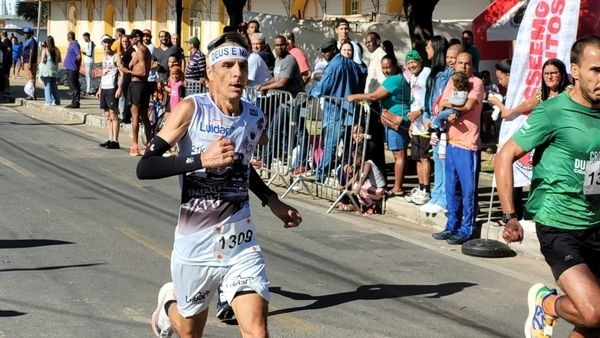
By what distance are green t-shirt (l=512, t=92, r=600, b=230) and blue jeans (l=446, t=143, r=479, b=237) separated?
15.2 feet

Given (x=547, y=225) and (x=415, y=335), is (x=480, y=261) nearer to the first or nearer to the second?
(x=415, y=335)

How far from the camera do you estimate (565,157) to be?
596cm

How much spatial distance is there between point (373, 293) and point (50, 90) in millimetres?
19832

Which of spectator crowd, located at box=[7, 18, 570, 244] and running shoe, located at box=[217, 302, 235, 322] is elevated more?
spectator crowd, located at box=[7, 18, 570, 244]

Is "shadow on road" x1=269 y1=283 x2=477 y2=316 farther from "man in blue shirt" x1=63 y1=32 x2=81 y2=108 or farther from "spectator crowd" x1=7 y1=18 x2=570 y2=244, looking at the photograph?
"man in blue shirt" x1=63 y1=32 x2=81 y2=108

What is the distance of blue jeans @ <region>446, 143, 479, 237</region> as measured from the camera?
422 inches

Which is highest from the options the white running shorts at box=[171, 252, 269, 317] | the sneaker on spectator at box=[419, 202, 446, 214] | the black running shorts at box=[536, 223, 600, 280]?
the black running shorts at box=[536, 223, 600, 280]

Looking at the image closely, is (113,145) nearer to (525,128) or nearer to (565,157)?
(525,128)

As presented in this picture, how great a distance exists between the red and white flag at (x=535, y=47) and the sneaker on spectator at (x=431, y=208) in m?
1.08

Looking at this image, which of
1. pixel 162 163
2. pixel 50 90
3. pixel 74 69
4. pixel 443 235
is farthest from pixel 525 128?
pixel 50 90

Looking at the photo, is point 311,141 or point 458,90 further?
point 311,141

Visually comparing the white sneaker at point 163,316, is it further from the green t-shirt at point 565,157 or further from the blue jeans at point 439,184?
the blue jeans at point 439,184

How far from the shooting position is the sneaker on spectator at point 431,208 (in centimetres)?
1162

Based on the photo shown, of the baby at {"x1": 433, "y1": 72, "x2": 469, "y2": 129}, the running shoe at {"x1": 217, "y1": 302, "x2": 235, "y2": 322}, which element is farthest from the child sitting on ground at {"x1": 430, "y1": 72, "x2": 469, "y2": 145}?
the running shoe at {"x1": 217, "y1": 302, "x2": 235, "y2": 322}
